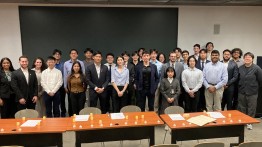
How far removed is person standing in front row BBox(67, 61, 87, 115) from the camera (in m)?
4.73

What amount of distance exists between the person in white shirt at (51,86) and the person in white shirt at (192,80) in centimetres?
264

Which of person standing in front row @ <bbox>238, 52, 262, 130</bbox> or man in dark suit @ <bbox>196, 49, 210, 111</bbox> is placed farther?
man in dark suit @ <bbox>196, 49, 210, 111</bbox>

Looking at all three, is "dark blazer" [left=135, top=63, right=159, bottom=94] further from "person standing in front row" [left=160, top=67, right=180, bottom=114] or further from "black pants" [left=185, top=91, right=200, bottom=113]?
"black pants" [left=185, top=91, right=200, bottom=113]

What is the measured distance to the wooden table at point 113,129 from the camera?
10.6 feet

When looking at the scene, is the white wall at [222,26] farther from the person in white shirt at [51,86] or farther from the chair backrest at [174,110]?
the person in white shirt at [51,86]

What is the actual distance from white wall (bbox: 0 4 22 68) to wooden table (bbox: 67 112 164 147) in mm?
4974

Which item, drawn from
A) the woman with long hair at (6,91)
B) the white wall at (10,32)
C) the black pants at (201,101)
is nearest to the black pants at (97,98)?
the woman with long hair at (6,91)

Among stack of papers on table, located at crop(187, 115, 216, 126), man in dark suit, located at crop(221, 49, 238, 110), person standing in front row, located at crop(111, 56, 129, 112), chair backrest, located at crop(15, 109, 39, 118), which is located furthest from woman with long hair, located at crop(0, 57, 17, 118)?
man in dark suit, located at crop(221, 49, 238, 110)

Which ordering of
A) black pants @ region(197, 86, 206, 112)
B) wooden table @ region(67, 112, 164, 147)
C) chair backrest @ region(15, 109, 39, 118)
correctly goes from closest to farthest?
1. wooden table @ region(67, 112, 164, 147)
2. chair backrest @ region(15, 109, 39, 118)
3. black pants @ region(197, 86, 206, 112)

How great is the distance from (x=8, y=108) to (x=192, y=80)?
12.5 feet

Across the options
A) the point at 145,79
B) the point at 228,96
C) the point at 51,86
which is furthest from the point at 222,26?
the point at 51,86

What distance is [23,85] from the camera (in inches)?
179

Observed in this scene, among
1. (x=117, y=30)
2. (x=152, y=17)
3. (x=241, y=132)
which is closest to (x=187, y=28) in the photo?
(x=152, y=17)

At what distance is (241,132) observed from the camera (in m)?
3.50
